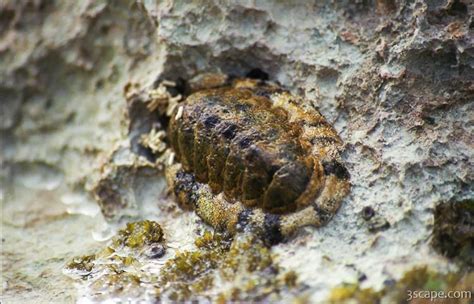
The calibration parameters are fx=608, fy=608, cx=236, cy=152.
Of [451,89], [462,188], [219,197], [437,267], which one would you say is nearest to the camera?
[437,267]

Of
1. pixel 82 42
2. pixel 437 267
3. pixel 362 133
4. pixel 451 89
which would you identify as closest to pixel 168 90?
pixel 82 42

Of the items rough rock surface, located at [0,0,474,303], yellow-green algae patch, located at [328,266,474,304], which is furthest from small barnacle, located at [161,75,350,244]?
yellow-green algae patch, located at [328,266,474,304]

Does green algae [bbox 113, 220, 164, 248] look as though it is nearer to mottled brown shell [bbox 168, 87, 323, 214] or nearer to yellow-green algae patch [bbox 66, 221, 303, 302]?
yellow-green algae patch [bbox 66, 221, 303, 302]

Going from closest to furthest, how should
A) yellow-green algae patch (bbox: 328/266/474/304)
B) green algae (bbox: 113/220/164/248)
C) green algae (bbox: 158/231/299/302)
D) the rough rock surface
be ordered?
1. yellow-green algae patch (bbox: 328/266/474/304)
2. green algae (bbox: 158/231/299/302)
3. the rough rock surface
4. green algae (bbox: 113/220/164/248)

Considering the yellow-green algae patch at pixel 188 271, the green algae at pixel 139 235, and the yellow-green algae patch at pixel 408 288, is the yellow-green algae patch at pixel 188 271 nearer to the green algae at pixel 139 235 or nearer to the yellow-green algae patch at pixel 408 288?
the green algae at pixel 139 235

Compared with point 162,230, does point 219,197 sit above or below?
above

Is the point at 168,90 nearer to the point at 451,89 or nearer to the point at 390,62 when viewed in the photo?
the point at 390,62
